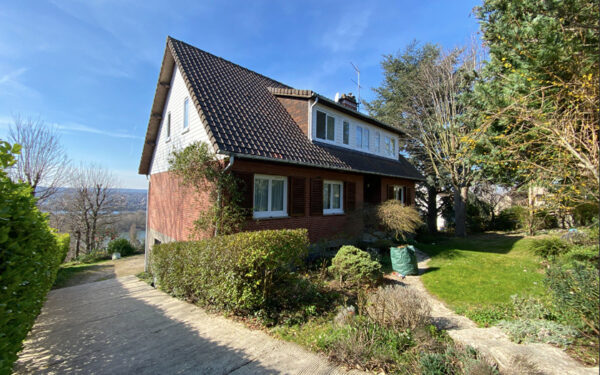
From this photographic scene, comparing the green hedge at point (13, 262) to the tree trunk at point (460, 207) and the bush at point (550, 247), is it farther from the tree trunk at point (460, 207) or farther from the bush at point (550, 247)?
the tree trunk at point (460, 207)

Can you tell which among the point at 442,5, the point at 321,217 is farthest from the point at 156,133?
the point at 442,5

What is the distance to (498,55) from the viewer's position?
7727 millimetres

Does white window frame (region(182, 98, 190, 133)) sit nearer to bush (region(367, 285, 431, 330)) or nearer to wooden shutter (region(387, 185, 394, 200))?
bush (region(367, 285, 431, 330))

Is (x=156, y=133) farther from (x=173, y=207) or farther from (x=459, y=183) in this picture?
(x=459, y=183)

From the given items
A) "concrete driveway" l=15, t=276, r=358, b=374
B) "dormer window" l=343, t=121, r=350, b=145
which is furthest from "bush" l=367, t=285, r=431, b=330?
"dormer window" l=343, t=121, r=350, b=145

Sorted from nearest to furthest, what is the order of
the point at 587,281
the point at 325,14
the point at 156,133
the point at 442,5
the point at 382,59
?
the point at 587,281
the point at 442,5
the point at 325,14
the point at 156,133
the point at 382,59

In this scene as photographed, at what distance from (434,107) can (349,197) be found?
1032 cm

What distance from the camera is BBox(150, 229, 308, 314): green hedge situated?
15.1ft

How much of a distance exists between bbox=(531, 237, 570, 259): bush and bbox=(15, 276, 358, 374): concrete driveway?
10389 millimetres

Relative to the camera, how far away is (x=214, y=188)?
24.9ft

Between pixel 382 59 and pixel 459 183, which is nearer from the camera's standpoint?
pixel 459 183

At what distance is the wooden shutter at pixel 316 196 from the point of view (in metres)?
9.75

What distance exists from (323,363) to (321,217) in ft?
22.1

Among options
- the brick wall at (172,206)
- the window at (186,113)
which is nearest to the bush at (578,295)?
the brick wall at (172,206)
